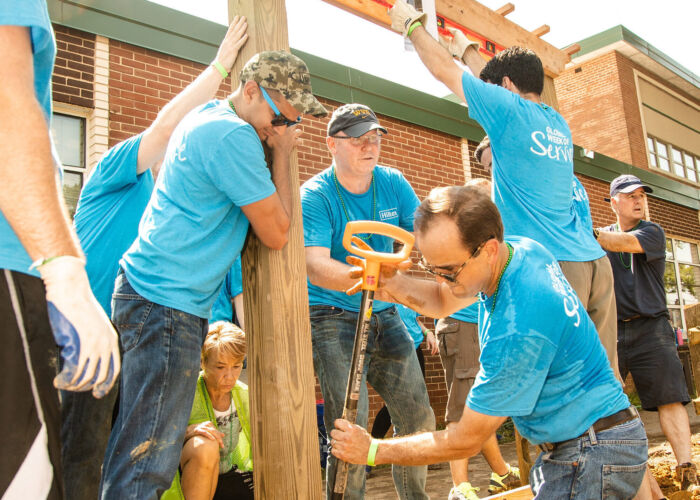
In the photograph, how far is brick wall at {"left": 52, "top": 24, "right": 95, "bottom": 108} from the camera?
557cm

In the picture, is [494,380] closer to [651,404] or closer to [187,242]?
[187,242]

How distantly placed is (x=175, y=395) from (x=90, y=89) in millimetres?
4569

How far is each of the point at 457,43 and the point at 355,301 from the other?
1852 mm

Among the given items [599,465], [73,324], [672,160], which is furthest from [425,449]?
[672,160]

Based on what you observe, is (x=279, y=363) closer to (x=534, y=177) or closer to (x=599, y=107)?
(x=534, y=177)

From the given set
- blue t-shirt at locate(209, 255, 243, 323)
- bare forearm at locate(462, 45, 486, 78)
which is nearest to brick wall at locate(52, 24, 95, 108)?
blue t-shirt at locate(209, 255, 243, 323)

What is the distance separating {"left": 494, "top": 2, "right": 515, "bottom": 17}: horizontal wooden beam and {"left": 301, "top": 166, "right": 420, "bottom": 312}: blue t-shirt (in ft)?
6.08

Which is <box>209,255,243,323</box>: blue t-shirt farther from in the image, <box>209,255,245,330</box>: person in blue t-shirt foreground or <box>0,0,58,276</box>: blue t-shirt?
<box>0,0,58,276</box>: blue t-shirt

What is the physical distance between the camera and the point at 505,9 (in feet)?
14.7

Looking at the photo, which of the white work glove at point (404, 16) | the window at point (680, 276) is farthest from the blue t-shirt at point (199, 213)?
the window at point (680, 276)

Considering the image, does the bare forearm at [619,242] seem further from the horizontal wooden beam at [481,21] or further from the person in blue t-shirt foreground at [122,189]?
the person in blue t-shirt foreground at [122,189]

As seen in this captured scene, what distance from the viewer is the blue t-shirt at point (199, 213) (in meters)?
2.12

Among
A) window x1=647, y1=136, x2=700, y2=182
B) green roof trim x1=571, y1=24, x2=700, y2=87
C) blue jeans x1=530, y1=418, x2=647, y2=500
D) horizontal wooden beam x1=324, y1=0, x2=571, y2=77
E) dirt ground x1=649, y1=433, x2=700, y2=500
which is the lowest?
dirt ground x1=649, y1=433, x2=700, y2=500

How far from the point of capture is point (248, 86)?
2.30 metres
